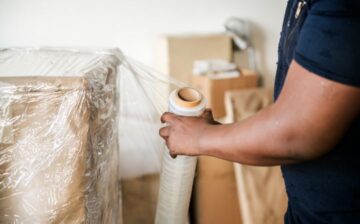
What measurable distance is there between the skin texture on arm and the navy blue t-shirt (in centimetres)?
2

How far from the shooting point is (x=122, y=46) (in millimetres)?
1736

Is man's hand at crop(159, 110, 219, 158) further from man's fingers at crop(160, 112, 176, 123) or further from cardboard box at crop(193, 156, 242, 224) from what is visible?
cardboard box at crop(193, 156, 242, 224)

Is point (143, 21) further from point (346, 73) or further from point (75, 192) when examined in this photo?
point (346, 73)

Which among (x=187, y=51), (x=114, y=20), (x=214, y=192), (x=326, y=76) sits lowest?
(x=214, y=192)

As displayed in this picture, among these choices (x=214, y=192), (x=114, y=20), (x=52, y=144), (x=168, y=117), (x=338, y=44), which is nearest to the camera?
(x=338, y=44)

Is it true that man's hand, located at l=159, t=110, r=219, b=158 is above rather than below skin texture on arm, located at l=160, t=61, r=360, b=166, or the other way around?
below

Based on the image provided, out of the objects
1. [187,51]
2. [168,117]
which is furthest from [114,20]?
[168,117]

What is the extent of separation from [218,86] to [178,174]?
3.26ft

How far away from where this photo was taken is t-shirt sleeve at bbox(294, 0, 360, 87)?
438 millimetres

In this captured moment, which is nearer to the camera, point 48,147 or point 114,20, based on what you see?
point 48,147

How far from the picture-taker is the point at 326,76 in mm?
442

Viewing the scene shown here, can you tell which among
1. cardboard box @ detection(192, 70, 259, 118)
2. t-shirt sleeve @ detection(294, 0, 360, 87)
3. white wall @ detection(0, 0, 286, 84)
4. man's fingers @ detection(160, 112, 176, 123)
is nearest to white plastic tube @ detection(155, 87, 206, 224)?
man's fingers @ detection(160, 112, 176, 123)

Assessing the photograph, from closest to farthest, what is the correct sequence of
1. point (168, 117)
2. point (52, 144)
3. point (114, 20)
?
point (52, 144) < point (168, 117) < point (114, 20)

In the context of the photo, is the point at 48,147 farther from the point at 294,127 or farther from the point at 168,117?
the point at 294,127
